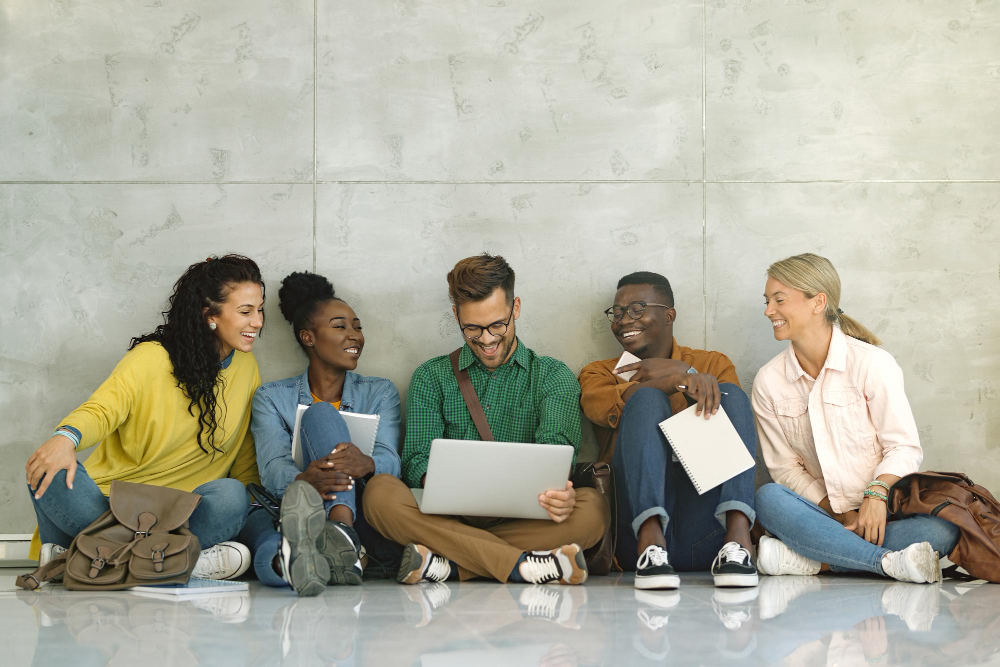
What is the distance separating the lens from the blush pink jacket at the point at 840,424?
323cm

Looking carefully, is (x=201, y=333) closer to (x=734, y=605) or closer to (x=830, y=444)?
(x=734, y=605)

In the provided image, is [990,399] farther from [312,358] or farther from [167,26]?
[167,26]

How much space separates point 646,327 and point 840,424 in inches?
33.3

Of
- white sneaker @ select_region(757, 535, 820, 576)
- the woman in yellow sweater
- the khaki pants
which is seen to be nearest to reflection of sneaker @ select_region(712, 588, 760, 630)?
white sneaker @ select_region(757, 535, 820, 576)

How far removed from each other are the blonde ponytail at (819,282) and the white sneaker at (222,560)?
7.48 ft

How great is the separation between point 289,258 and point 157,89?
962 mm

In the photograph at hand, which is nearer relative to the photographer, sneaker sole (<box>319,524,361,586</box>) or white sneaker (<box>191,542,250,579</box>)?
sneaker sole (<box>319,524,361,586</box>)

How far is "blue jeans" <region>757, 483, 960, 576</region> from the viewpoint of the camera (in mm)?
2969

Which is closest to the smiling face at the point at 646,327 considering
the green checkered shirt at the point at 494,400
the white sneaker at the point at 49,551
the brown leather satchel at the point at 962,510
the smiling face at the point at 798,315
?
the green checkered shirt at the point at 494,400

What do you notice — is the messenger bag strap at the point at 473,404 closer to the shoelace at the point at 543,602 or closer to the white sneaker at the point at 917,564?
the shoelace at the point at 543,602

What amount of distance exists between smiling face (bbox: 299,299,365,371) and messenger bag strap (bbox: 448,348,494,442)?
0.45 metres

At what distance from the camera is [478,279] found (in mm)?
3326

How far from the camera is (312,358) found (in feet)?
12.3

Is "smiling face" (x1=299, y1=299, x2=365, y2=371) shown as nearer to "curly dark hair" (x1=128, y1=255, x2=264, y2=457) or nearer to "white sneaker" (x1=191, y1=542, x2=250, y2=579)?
"curly dark hair" (x1=128, y1=255, x2=264, y2=457)
